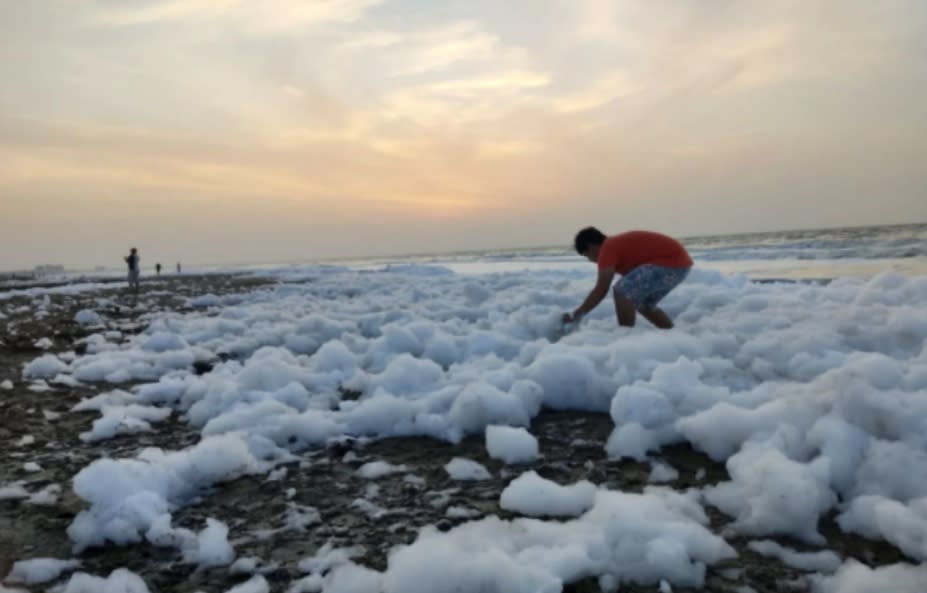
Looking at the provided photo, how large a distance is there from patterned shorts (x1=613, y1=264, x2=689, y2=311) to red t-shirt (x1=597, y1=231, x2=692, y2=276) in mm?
77

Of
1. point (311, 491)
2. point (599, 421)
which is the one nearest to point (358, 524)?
point (311, 491)

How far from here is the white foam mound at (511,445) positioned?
317 cm

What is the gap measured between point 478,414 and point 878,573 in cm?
218

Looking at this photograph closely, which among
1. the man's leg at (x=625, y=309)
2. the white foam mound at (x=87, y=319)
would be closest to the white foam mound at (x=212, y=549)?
the man's leg at (x=625, y=309)

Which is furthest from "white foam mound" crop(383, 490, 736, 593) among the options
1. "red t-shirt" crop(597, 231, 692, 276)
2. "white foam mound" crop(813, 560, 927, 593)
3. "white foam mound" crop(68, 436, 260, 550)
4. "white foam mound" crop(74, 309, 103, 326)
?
"white foam mound" crop(74, 309, 103, 326)

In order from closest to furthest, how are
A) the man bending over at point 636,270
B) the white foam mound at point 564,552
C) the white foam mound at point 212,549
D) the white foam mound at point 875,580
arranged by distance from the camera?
the white foam mound at point 875,580, the white foam mound at point 564,552, the white foam mound at point 212,549, the man bending over at point 636,270

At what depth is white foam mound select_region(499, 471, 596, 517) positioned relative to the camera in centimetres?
251

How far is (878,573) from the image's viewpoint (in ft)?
6.20

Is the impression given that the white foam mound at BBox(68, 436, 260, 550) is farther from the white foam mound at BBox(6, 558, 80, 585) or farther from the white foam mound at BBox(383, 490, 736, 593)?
the white foam mound at BBox(383, 490, 736, 593)

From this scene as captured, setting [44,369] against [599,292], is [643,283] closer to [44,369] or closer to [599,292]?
[599,292]

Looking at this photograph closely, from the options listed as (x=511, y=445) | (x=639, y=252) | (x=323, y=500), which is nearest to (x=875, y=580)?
(x=511, y=445)

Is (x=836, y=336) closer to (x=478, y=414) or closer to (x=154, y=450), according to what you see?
(x=478, y=414)

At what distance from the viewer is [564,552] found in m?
2.08

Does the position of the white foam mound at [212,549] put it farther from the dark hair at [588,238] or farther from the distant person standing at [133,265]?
the distant person standing at [133,265]
